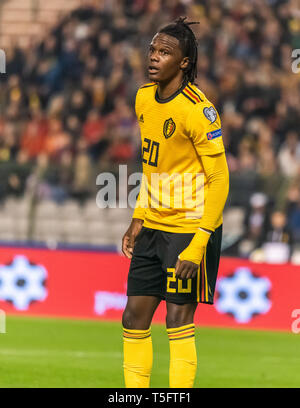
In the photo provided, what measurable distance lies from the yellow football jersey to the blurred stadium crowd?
21.0 feet

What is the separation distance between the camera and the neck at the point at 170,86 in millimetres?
5516

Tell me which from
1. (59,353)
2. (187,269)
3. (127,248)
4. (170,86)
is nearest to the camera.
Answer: (187,269)

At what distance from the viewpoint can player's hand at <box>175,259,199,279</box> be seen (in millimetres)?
5277

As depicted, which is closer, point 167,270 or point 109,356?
point 167,270

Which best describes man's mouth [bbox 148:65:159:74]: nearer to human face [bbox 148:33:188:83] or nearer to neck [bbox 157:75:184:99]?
human face [bbox 148:33:188:83]

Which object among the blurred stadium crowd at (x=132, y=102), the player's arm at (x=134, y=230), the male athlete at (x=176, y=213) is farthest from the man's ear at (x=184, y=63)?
the blurred stadium crowd at (x=132, y=102)

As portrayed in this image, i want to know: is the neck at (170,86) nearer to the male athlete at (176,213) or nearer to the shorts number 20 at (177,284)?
the male athlete at (176,213)

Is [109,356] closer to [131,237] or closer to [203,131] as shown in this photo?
[131,237]

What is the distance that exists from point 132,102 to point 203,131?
9.85 metres

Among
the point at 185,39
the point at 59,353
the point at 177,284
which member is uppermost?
the point at 185,39

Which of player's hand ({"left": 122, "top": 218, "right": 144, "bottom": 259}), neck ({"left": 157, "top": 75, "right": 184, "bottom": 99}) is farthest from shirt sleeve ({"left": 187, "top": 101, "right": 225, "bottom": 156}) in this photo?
player's hand ({"left": 122, "top": 218, "right": 144, "bottom": 259})

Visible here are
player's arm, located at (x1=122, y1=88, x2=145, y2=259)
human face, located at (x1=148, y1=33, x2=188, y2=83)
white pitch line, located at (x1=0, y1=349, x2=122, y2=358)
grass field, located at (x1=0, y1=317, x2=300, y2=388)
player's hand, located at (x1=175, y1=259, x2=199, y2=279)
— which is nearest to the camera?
player's hand, located at (x1=175, y1=259, x2=199, y2=279)

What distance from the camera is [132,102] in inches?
593

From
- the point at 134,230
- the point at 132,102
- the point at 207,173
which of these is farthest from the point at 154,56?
the point at 132,102
